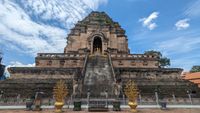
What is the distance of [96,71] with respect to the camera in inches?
1049

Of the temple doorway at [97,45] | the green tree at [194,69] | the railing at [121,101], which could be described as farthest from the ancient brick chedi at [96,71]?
the green tree at [194,69]

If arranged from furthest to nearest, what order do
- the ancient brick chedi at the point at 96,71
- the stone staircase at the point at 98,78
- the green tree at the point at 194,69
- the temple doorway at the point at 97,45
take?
the green tree at the point at 194,69 < the temple doorway at the point at 97,45 < the ancient brick chedi at the point at 96,71 < the stone staircase at the point at 98,78

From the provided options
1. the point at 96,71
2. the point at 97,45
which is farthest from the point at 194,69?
the point at 96,71

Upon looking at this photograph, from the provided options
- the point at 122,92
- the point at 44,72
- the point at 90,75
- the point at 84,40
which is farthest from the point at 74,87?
the point at 84,40

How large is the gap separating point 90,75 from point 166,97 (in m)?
9.91

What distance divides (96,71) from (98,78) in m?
1.98

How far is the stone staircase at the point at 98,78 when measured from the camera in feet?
72.7

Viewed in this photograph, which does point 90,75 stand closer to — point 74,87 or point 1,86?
point 74,87

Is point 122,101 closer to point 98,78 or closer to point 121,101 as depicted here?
point 121,101

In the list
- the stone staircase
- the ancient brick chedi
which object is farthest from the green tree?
the stone staircase

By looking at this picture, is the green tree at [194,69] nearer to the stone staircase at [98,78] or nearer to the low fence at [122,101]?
the stone staircase at [98,78]

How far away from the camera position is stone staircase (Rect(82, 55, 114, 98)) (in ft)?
72.7

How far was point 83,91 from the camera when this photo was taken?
22.3m

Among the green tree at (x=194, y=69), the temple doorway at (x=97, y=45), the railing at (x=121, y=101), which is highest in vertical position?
the temple doorway at (x=97, y=45)
